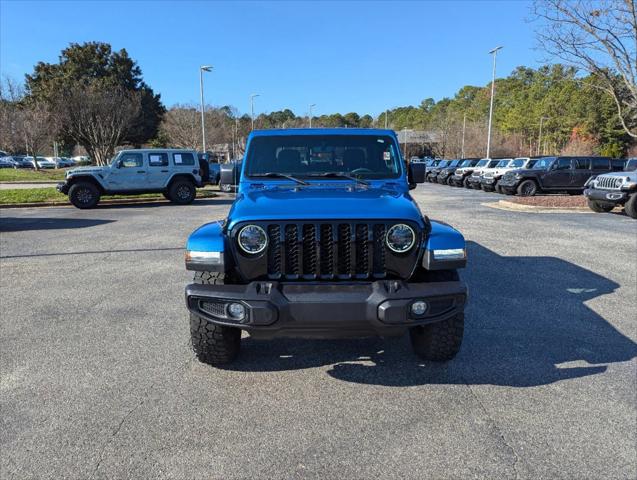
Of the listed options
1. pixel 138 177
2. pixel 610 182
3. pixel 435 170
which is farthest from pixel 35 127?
pixel 610 182

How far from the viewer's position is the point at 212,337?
130 inches

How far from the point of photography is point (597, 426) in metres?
2.76

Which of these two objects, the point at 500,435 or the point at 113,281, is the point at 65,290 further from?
the point at 500,435

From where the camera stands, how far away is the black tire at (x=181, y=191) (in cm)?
1631

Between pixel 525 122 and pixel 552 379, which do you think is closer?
pixel 552 379

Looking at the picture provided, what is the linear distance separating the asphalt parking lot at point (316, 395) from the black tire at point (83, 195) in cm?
1015

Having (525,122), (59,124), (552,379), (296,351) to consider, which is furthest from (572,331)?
(525,122)

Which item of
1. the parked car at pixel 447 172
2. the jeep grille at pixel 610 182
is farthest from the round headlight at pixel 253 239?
the parked car at pixel 447 172

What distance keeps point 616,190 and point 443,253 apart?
1166 centimetres

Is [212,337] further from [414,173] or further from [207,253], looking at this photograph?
[414,173]

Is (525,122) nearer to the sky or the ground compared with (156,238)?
nearer to the sky

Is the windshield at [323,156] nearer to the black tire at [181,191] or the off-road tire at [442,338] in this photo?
the off-road tire at [442,338]

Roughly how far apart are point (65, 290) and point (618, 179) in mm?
13286

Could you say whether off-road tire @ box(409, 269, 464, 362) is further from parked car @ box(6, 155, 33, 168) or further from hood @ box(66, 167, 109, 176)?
parked car @ box(6, 155, 33, 168)
